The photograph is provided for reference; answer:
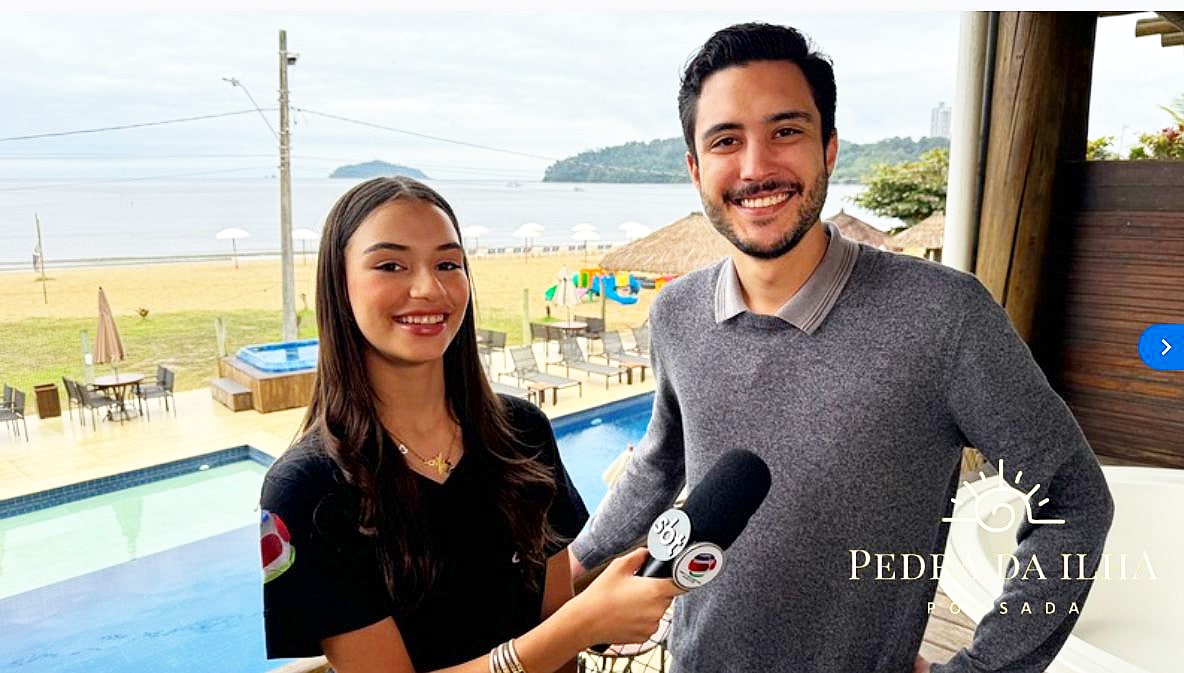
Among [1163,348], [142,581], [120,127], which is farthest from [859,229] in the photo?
[120,127]

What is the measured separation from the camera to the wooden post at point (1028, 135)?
7.65 feet

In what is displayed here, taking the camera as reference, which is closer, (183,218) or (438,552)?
(438,552)

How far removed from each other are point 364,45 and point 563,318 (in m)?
5.70

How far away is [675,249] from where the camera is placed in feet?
28.7

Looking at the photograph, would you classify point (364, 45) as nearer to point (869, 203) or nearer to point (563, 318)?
point (563, 318)

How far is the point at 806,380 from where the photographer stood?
893 mm

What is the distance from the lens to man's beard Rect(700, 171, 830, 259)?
92cm

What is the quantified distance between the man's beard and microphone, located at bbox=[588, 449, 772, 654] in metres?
0.27

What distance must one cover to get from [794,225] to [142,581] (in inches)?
241

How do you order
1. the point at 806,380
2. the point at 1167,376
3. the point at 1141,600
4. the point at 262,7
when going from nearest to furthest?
the point at 806,380, the point at 262,7, the point at 1141,600, the point at 1167,376

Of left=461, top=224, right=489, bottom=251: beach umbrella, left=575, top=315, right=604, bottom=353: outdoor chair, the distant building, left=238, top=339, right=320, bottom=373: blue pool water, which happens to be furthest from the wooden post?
left=461, top=224, right=489, bottom=251: beach umbrella

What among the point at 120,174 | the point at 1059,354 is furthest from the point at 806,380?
the point at 120,174

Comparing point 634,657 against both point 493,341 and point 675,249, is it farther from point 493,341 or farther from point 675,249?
point 493,341

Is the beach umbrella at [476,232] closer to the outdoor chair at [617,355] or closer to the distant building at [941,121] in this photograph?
the outdoor chair at [617,355]
